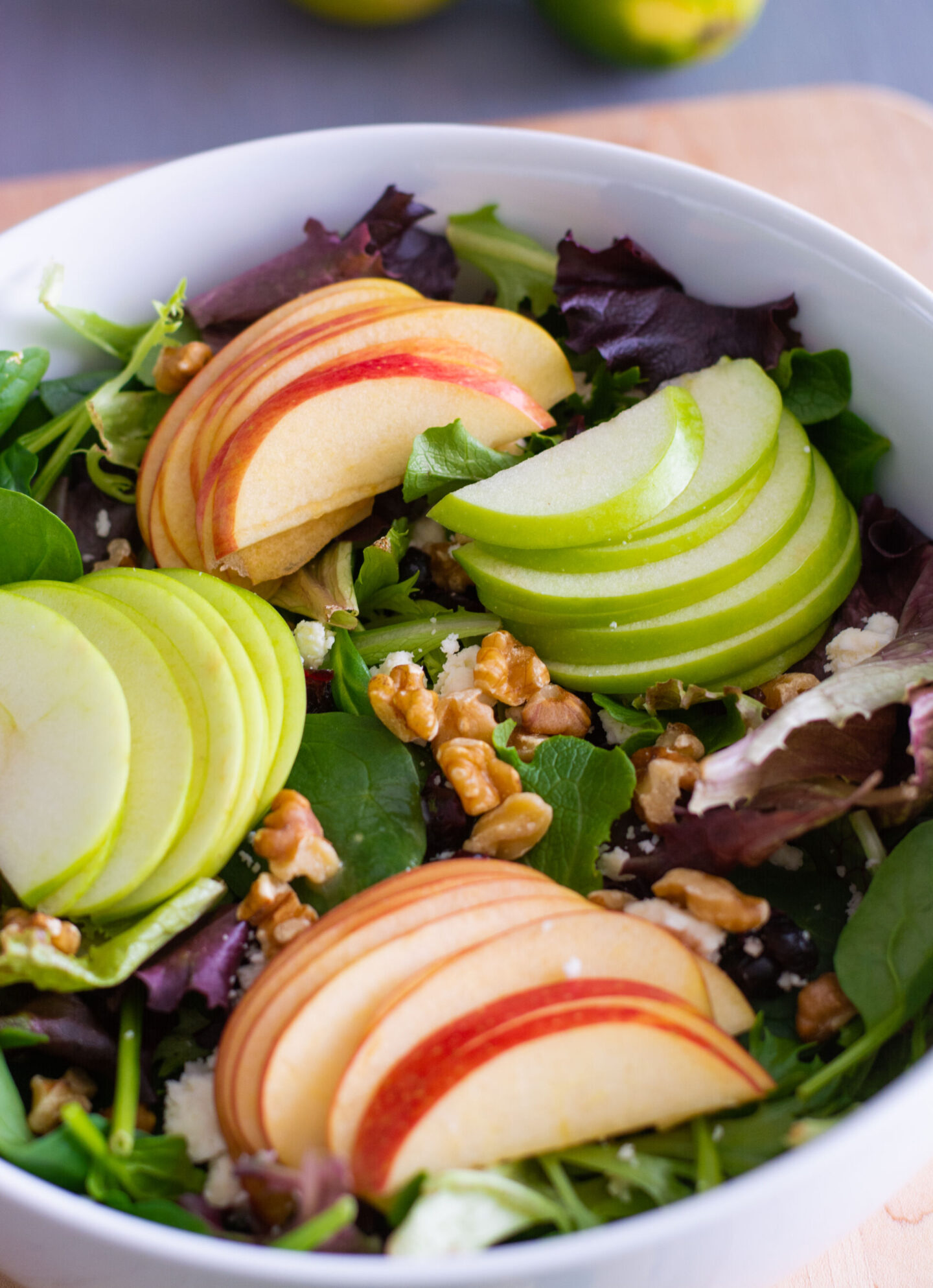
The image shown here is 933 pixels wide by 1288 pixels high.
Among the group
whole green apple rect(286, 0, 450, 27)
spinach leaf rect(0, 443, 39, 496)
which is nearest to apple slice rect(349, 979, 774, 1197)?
spinach leaf rect(0, 443, 39, 496)

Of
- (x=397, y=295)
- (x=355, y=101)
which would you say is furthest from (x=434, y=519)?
(x=355, y=101)

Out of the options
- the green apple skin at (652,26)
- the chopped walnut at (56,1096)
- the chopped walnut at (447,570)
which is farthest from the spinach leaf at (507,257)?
A: the green apple skin at (652,26)

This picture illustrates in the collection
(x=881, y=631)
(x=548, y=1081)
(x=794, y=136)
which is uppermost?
(x=794, y=136)

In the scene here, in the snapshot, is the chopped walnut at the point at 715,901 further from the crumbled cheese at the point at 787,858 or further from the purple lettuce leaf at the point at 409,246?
the purple lettuce leaf at the point at 409,246

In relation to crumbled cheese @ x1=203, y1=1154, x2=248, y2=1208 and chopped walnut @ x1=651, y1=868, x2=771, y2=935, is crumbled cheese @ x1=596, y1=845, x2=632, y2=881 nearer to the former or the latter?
chopped walnut @ x1=651, y1=868, x2=771, y2=935

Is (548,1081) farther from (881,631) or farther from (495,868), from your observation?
(881,631)

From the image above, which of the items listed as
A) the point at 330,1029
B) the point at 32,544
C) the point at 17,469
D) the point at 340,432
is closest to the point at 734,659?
the point at 340,432

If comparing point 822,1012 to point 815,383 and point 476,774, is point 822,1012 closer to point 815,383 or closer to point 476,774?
point 476,774

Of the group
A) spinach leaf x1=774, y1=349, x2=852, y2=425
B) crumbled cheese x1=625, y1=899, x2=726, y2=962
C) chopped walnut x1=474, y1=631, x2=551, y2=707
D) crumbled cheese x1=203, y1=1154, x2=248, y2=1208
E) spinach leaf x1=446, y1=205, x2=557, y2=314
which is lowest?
crumbled cheese x1=203, y1=1154, x2=248, y2=1208
